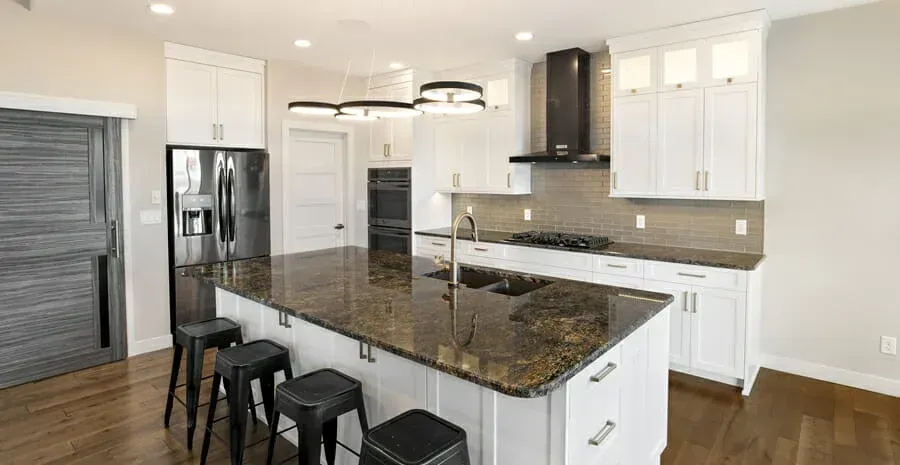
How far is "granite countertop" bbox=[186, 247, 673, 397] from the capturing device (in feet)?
5.14

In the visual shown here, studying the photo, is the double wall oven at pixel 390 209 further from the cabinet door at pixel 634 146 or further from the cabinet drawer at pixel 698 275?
the cabinet drawer at pixel 698 275

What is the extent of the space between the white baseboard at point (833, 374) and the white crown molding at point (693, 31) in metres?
2.43

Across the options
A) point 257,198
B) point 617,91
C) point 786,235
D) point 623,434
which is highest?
point 617,91

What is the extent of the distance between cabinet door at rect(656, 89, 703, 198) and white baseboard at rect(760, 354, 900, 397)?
1412 mm

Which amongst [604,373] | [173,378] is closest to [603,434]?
[604,373]

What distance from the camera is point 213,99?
4617 millimetres

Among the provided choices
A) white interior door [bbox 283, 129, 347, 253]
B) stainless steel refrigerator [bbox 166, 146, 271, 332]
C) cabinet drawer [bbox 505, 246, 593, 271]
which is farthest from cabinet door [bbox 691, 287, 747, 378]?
stainless steel refrigerator [bbox 166, 146, 271, 332]

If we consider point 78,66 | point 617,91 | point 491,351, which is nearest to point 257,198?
point 78,66

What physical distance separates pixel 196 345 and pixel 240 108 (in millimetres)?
2826

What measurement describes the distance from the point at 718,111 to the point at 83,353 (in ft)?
16.8

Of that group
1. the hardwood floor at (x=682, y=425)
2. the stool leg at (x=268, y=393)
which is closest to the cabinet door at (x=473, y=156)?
the hardwood floor at (x=682, y=425)

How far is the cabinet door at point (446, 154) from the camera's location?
5.38 m

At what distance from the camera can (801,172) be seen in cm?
370

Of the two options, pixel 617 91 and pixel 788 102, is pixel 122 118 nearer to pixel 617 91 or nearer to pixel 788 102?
pixel 617 91
